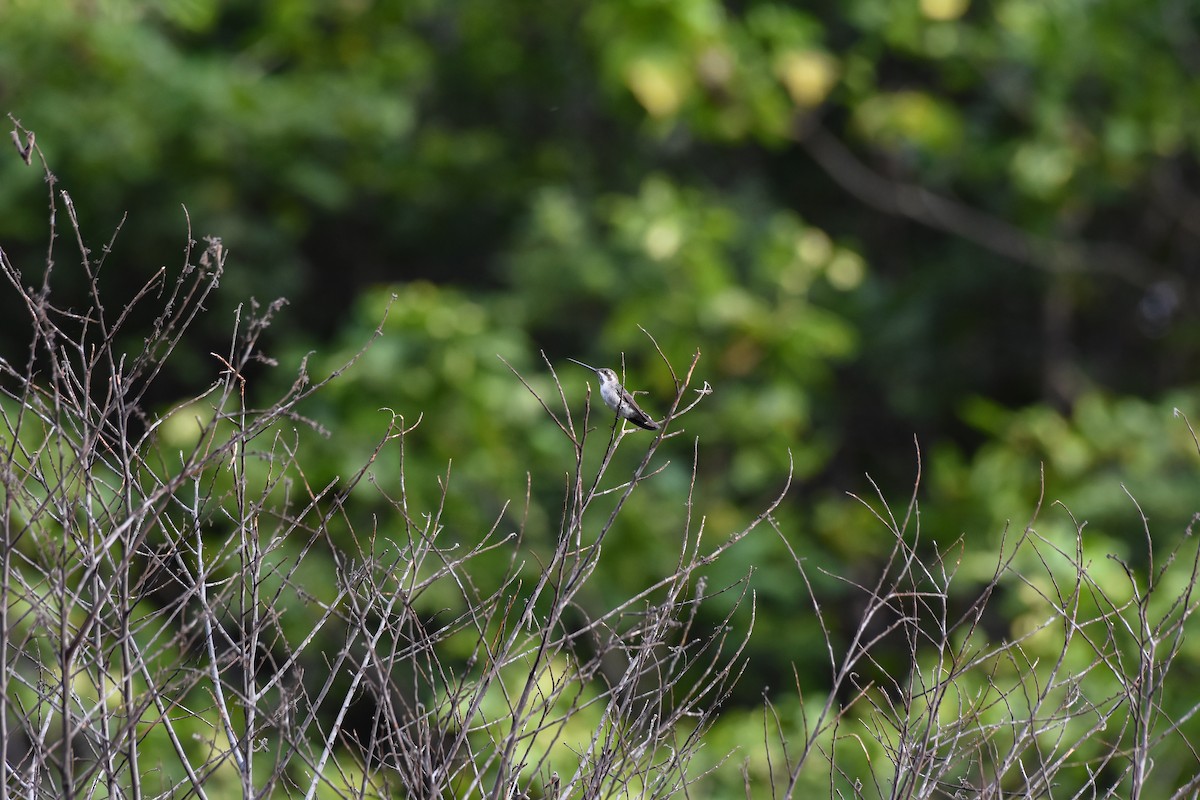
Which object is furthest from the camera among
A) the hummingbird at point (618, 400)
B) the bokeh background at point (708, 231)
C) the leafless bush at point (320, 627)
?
the bokeh background at point (708, 231)

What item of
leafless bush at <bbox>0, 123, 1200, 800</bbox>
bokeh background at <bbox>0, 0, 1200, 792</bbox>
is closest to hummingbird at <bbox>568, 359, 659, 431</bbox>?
leafless bush at <bbox>0, 123, 1200, 800</bbox>

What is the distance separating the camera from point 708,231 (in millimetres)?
8562

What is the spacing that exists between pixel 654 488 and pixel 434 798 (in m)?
6.16

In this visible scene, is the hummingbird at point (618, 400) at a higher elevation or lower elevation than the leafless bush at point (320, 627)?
lower

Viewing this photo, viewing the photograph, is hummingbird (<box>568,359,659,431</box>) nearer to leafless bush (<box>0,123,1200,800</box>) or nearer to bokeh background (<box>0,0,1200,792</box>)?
leafless bush (<box>0,123,1200,800</box>)

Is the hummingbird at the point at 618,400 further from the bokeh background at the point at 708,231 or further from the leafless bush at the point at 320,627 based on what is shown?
the bokeh background at the point at 708,231

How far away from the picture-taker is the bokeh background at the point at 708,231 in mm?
7891

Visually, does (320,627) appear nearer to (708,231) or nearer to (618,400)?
(618,400)

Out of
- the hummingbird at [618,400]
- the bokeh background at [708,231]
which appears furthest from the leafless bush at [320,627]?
the bokeh background at [708,231]

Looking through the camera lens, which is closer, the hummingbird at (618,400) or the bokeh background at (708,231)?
the hummingbird at (618,400)

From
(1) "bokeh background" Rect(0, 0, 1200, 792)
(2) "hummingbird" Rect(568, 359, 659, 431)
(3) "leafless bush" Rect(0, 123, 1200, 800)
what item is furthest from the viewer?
(1) "bokeh background" Rect(0, 0, 1200, 792)

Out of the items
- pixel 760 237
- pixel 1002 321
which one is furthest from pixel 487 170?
pixel 1002 321

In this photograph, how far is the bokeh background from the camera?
7.89 m

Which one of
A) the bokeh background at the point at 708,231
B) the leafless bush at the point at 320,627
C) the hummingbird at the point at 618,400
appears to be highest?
the leafless bush at the point at 320,627
